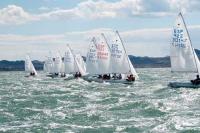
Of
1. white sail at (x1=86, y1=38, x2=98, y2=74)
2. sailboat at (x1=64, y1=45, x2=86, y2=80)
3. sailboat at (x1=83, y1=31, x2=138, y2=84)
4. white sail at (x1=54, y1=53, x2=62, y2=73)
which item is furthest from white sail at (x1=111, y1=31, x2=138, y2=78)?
white sail at (x1=54, y1=53, x2=62, y2=73)

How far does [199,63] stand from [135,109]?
76.2ft

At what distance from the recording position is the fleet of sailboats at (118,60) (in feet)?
210

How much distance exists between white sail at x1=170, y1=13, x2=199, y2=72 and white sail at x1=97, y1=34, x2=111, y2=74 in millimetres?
22882

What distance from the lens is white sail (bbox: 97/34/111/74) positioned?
8656cm

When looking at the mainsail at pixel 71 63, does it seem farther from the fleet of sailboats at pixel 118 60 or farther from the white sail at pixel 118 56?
the white sail at pixel 118 56

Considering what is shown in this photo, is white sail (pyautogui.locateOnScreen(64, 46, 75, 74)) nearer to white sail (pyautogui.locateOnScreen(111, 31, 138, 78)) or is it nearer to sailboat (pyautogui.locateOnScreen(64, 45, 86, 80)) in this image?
sailboat (pyautogui.locateOnScreen(64, 45, 86, 80))

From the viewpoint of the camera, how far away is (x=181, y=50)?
64.4 m

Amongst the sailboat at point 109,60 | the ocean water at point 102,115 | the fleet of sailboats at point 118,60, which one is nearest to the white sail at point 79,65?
the fleet of sailboats at point 118,60

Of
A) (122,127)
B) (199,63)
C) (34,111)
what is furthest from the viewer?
(199,63)

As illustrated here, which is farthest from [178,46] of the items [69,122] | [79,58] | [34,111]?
[79,58]

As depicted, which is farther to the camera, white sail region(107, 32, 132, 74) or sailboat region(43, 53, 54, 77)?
sailboat region(43, 53, 54, 77)

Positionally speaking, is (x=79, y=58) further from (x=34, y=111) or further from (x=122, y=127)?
(x=122, y=127)

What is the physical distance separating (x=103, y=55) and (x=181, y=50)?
2510 centimetres

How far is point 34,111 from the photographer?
41.4 metres
